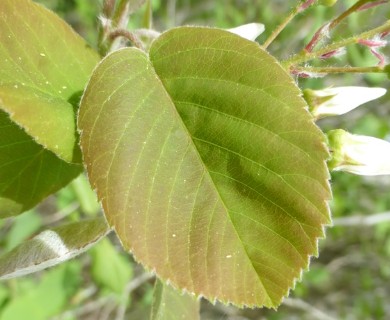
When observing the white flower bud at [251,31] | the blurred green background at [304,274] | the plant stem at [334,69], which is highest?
the plant stem at [334,69]

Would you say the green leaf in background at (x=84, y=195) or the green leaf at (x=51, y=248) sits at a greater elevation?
the green leaf at (x=51, y=248)

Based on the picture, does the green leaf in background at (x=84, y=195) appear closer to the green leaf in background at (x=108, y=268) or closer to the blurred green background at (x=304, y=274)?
the blurred green background at (x=304, y=274)

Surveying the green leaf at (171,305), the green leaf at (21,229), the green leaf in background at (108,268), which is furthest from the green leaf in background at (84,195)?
the green leaf at (171,305)

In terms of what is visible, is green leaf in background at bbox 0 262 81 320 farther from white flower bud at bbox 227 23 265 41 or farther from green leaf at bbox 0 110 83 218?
white flower bud at bbox 227 23 265 41

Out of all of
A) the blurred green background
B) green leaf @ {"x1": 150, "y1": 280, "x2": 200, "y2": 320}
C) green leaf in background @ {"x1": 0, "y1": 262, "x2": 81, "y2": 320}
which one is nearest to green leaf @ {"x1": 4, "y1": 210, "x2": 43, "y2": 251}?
the blurred green background

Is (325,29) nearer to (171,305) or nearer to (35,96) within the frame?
(35,96)

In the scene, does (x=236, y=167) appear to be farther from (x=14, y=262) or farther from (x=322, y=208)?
(x=14, y=262)

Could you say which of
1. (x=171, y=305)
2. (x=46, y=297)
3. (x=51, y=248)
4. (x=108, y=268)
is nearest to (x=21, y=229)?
(x=46, y=297)
